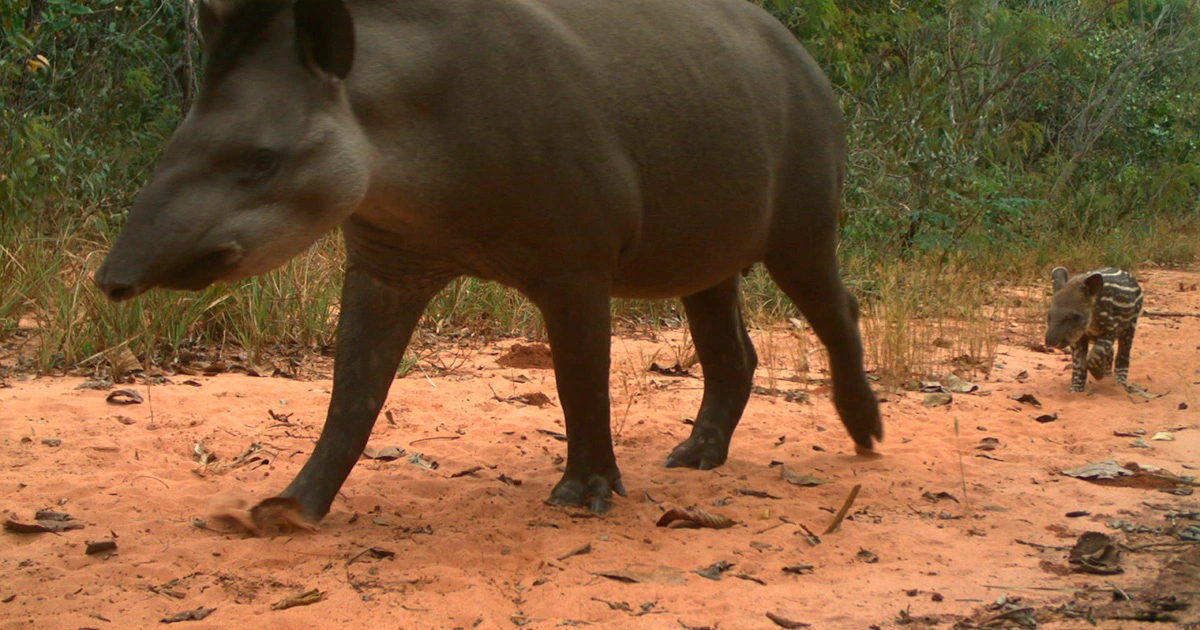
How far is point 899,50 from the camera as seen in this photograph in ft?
42.4

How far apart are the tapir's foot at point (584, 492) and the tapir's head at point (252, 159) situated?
142cm

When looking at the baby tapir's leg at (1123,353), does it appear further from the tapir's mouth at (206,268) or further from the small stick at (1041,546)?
the tapir's mouth at (206,268)

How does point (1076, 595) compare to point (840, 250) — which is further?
point (840, 250)

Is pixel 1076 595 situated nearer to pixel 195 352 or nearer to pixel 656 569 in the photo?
pixel 656 569

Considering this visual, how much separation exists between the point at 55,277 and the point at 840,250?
661 cm

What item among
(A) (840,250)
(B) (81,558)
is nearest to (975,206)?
(A) (840,250)

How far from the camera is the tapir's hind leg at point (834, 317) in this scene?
5145 mm

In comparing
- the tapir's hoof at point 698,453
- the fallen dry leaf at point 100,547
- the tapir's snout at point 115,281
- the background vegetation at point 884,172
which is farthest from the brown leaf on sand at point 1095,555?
the background vegetation at point 884,172

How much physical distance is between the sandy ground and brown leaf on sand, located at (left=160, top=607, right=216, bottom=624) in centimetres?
5

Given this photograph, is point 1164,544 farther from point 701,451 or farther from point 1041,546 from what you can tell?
point 701,451

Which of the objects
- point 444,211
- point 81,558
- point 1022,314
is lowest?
point 1022,314

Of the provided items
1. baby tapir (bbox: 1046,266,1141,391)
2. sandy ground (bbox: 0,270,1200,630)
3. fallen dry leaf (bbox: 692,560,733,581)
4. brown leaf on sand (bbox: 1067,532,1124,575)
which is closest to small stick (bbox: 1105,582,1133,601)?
sandy ground (bbox: 0,270,1200,630)

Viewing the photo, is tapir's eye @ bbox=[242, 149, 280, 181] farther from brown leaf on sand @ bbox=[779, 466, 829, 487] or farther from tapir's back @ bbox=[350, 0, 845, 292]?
brown leaf on sand @ bbox=[779, 466, 829, 487]

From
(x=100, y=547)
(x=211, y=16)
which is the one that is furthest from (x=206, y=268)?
(x=100, y=547)
